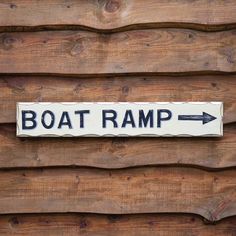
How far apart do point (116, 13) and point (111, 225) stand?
824 millimetres

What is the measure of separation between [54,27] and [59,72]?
175 mm

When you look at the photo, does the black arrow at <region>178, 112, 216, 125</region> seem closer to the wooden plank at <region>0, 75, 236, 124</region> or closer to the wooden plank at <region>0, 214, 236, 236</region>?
the wooden plank at <region>0, 75, 236, 124</region>

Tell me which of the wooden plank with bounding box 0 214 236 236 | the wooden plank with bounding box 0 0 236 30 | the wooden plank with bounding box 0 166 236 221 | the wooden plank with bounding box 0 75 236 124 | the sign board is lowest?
the wooden plank with bounding box 0 214 236 236

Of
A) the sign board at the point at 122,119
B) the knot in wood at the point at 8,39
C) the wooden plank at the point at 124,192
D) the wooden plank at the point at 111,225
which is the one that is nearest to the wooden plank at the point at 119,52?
the knot in wood at the point at 8,39

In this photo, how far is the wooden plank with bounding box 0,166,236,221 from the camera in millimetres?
2111

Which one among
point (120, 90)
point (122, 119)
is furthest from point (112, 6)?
point (122, 119)

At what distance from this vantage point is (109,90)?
6.89 feet

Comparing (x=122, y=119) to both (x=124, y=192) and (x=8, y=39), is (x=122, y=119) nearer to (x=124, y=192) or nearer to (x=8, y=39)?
(x=124, y=192)

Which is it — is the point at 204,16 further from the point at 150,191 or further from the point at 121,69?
the point at 150,191

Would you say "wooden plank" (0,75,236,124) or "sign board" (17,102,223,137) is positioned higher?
"wooden plank" (0,75,236,124)

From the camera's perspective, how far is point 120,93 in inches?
82.7

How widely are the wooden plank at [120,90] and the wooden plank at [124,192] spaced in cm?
26

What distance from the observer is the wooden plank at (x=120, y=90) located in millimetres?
2100

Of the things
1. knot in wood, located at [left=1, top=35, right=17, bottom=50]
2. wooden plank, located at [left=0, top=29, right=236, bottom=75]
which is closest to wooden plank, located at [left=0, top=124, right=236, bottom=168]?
wooden plank, located at [left=0, top=29, right=236, bottom=75]
